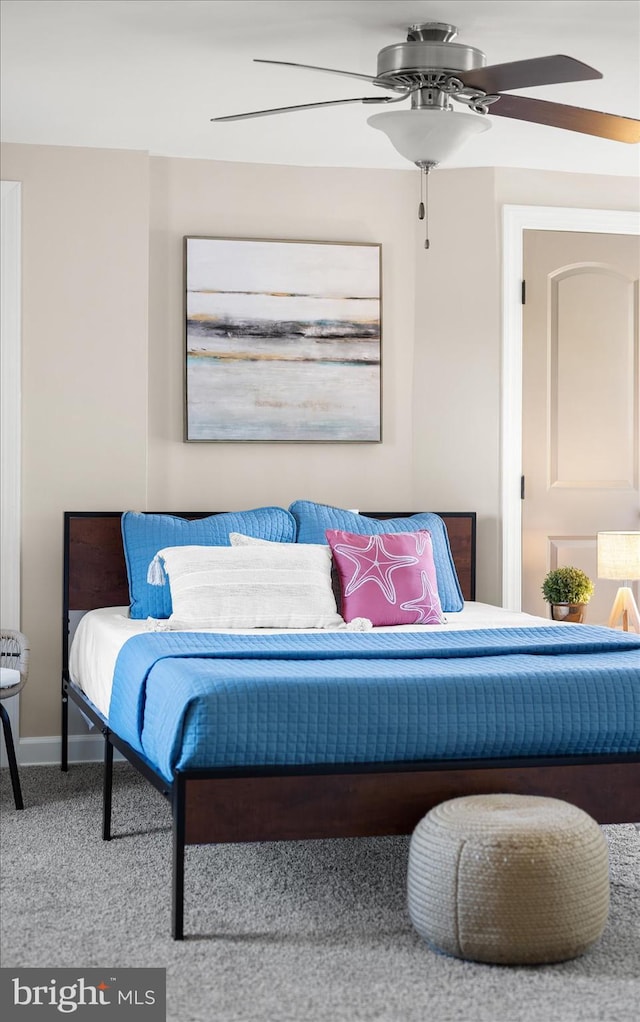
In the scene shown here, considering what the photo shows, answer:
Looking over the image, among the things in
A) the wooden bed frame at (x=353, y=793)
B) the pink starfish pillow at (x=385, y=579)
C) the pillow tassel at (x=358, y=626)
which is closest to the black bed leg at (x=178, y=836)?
the wooden bed frame at (x=353, y=793)

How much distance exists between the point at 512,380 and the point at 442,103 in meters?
1.79

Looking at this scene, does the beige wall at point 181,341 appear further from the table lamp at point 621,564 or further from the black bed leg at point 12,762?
the black bed leg at point 12,762

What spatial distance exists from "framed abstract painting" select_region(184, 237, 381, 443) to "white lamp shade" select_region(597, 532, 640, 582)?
42.0 inches

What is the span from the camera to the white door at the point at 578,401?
488 cm

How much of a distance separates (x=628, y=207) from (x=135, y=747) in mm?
3420

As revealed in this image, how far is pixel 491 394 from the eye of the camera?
15.8 feet

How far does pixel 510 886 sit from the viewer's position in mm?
2320

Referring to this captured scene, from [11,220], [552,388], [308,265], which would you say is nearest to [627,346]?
[552,388]

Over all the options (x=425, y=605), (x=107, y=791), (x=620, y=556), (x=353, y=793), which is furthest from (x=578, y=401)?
(x=353, y=793)

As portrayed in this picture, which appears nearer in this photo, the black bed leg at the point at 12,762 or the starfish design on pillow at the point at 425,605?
the black bed leg at the point at 12,762

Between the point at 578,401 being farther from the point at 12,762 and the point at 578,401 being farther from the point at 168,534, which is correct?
the point at 12,762

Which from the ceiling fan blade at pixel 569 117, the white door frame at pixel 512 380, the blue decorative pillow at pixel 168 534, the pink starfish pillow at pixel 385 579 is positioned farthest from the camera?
the white door frame at pixel 512 380

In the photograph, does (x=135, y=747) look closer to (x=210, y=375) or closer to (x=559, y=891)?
(x=559, y=891)

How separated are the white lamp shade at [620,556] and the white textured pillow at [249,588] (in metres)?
1.30
